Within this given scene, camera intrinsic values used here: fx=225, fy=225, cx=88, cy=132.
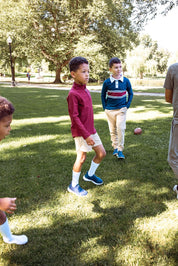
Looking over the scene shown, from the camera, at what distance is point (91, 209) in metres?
2.96

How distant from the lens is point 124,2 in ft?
87.9

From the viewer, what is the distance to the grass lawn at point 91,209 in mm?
2238

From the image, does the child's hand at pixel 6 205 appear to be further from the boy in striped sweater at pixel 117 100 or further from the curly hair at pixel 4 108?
the boy in striped sweater at pixel 117 100

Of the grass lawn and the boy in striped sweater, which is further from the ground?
the boy in striped sweater

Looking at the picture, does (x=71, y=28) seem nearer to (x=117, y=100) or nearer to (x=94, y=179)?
(x=117, y=100)

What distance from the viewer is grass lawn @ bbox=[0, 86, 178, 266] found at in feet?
7.34

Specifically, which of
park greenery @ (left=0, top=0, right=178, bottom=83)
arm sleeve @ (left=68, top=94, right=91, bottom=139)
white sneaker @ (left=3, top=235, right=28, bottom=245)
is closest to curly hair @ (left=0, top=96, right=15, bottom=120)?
arm sleeve @ (left=68, top=94, right=91, bottom=139)

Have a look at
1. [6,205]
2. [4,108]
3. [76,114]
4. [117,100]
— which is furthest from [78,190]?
[117,100]

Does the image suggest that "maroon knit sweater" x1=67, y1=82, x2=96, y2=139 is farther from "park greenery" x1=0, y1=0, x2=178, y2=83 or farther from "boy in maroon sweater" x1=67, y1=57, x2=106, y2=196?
"park greenery" x1=0, y1=0, x2=178, y2=83

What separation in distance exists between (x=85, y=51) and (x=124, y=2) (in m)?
8.75

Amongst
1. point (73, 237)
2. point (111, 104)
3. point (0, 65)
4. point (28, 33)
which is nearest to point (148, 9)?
point (111, 104)

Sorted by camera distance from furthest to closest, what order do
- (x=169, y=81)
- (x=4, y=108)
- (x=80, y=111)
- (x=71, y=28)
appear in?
1. (x=71, y=28)
2. (x=80, y=111)
3. (x=169, y=81)
4. (x=4, y=108)

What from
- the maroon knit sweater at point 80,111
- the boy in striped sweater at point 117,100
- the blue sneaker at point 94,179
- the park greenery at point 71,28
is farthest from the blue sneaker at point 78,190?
the park greenery at point 71,28

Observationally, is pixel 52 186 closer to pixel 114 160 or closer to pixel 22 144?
pixel 114 160
